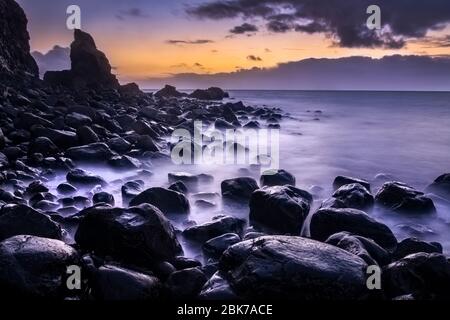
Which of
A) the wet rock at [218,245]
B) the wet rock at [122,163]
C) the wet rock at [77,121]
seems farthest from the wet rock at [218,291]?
the wet rock at [77,121]

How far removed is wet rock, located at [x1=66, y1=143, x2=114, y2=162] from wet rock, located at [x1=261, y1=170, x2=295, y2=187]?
3.58 meters

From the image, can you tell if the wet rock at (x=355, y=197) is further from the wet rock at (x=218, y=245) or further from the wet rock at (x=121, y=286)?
the wet rock at (x=121, y=286)

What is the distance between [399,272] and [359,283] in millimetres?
591

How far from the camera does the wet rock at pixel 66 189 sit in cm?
633

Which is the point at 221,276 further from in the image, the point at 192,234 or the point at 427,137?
the point at 427,137

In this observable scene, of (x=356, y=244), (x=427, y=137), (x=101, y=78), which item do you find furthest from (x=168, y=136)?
(x=101, y=78)

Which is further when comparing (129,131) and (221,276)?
(129,131)

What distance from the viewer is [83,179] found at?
275 inches

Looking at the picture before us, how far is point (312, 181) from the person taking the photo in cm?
845

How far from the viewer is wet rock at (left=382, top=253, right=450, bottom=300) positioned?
11.3ft

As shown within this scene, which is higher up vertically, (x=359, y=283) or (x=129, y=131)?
(x=129, y=131)

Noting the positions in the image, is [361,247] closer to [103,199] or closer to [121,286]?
[121,286]

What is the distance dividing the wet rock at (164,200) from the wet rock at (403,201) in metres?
3.13

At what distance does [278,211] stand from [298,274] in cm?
200
